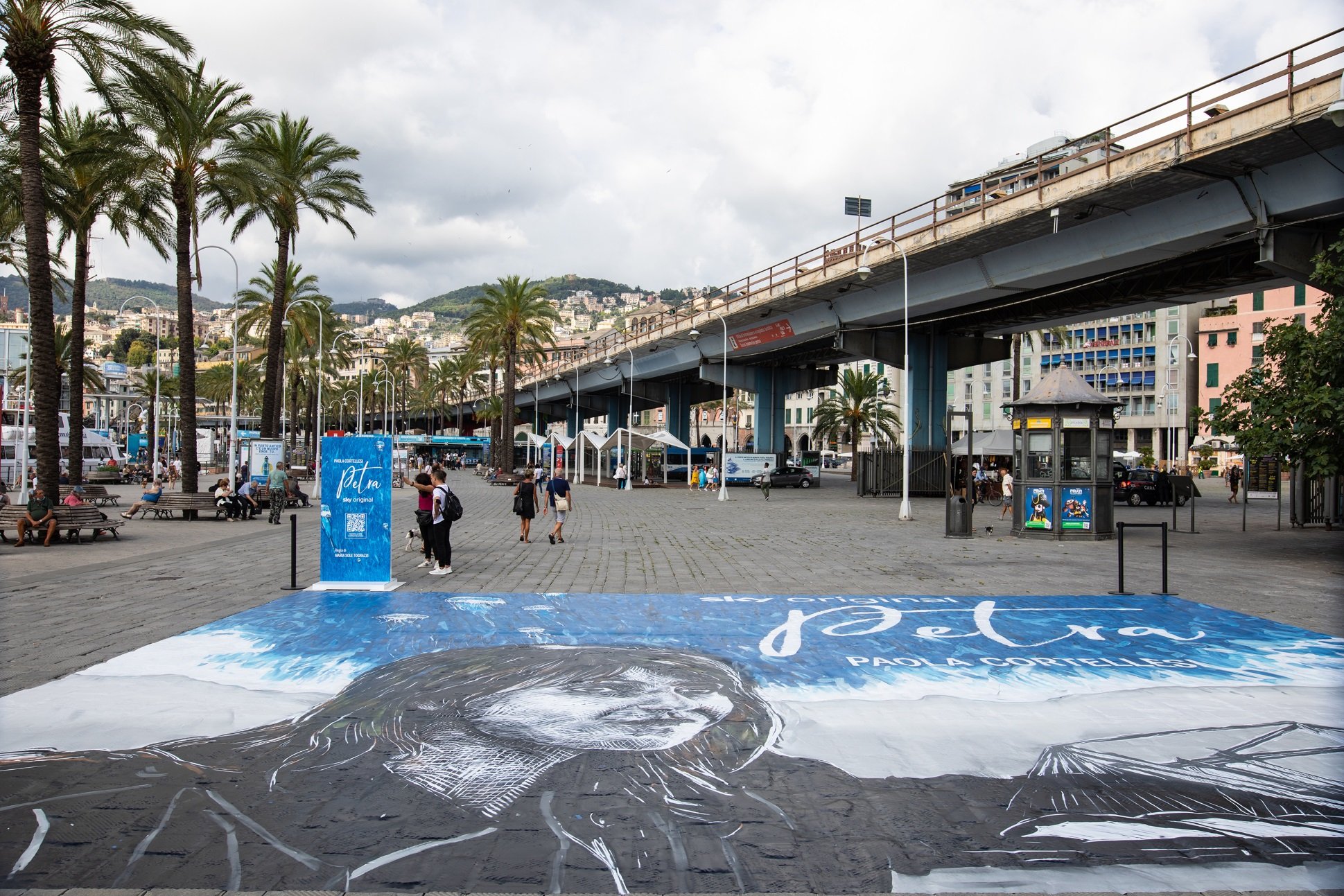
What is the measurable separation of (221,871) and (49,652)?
5.51 m

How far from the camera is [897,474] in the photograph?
41344 mm

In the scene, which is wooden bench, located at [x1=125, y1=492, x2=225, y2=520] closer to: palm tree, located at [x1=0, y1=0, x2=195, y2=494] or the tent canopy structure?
palm tree, located at [x1=0, y1=0, x2=195, y2=494]

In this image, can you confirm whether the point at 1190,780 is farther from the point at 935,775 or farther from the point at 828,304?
the point at 828,304

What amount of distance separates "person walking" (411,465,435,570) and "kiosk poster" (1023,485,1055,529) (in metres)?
13.6

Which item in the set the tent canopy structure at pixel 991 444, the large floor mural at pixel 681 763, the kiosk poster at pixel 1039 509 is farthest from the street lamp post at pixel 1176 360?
the large floor mural at pixel 681 763

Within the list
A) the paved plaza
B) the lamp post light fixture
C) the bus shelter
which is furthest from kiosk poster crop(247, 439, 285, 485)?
the bus shelter

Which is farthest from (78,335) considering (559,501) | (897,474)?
(897,474)

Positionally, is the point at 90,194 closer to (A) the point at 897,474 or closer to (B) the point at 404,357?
(A) the point at 897,474

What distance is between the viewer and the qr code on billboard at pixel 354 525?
39.8 feet

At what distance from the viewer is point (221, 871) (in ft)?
12.9

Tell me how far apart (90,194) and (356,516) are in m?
17.9

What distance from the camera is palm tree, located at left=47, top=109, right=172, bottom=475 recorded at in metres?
22.5

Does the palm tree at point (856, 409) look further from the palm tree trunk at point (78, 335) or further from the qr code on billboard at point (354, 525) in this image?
the qr code on billboard at point (354, 525)

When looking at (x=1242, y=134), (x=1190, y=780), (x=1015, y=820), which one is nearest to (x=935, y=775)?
(x=1015, y=820)
